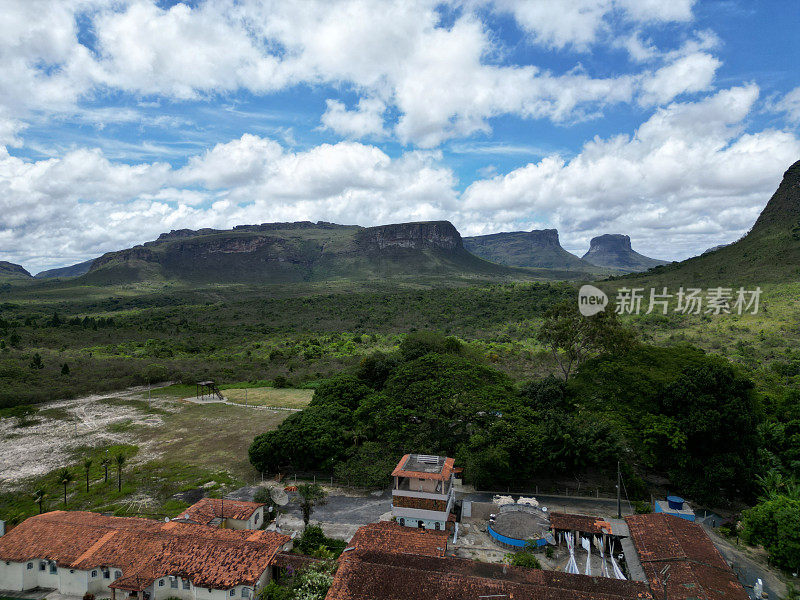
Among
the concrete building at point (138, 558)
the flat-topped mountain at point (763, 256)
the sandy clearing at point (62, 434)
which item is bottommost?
the sandy clearing at point (62, 434)

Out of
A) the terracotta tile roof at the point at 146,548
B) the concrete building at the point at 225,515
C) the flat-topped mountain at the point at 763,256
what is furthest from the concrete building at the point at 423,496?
the flat-topped mountain at the point at 763,256

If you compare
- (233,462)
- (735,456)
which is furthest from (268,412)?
(735,456)

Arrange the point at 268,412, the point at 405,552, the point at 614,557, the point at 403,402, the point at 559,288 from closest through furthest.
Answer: the point at 405,552
the point at 614,557
the point at 403,402
the point at 268,412
the point at 559,288

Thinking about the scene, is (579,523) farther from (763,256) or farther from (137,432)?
(763,256)

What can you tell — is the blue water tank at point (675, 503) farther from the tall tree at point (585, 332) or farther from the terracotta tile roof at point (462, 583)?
the tall tree at point (585, 332)

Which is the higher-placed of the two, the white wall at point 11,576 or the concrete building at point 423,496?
the concrete building at point 423,496

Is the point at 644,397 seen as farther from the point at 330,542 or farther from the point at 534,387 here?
the point at 330,542

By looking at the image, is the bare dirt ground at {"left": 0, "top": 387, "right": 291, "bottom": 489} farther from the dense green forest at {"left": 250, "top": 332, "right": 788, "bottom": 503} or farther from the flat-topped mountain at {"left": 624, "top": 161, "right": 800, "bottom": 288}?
the flat-topped mountain at {"left": 624, "top": 161, "right": 800, "bottom": 288}
